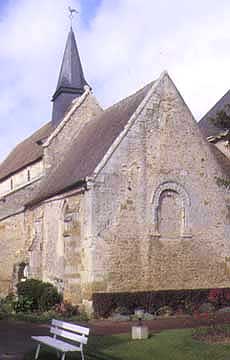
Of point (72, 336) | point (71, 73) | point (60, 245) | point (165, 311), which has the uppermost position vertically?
point (71, 73)

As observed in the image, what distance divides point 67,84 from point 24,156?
527 centimetres

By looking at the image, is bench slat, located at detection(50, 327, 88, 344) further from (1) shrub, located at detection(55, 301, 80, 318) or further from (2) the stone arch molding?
(2) the stone arch molding

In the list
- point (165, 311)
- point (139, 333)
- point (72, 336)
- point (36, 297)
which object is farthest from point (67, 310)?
point (72, 336)

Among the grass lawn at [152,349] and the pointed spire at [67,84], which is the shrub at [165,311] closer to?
the grass lawn at [152,349]

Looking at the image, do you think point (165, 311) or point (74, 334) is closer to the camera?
point (74, 334)

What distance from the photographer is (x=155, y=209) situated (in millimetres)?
21031

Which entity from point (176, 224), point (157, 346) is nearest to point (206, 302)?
point (176, 224)

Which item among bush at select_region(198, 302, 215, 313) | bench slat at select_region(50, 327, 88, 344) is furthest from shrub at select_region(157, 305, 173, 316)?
bench slat at select_region(50, 327, 88, 344)

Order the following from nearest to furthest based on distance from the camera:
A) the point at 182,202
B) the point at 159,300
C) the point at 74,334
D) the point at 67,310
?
the point at 74,334 < the point at 67,310 < the point at 159,300 < the point at 182,202

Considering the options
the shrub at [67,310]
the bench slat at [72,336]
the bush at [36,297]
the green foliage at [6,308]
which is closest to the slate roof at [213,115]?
the bush at [36,297]

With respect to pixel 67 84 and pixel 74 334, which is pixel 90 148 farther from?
pixel 74 334

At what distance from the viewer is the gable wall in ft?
65.6

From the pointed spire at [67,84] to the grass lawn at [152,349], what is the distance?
21252mm

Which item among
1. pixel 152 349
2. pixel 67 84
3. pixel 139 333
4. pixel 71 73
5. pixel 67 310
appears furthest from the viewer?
pixel 71 73
